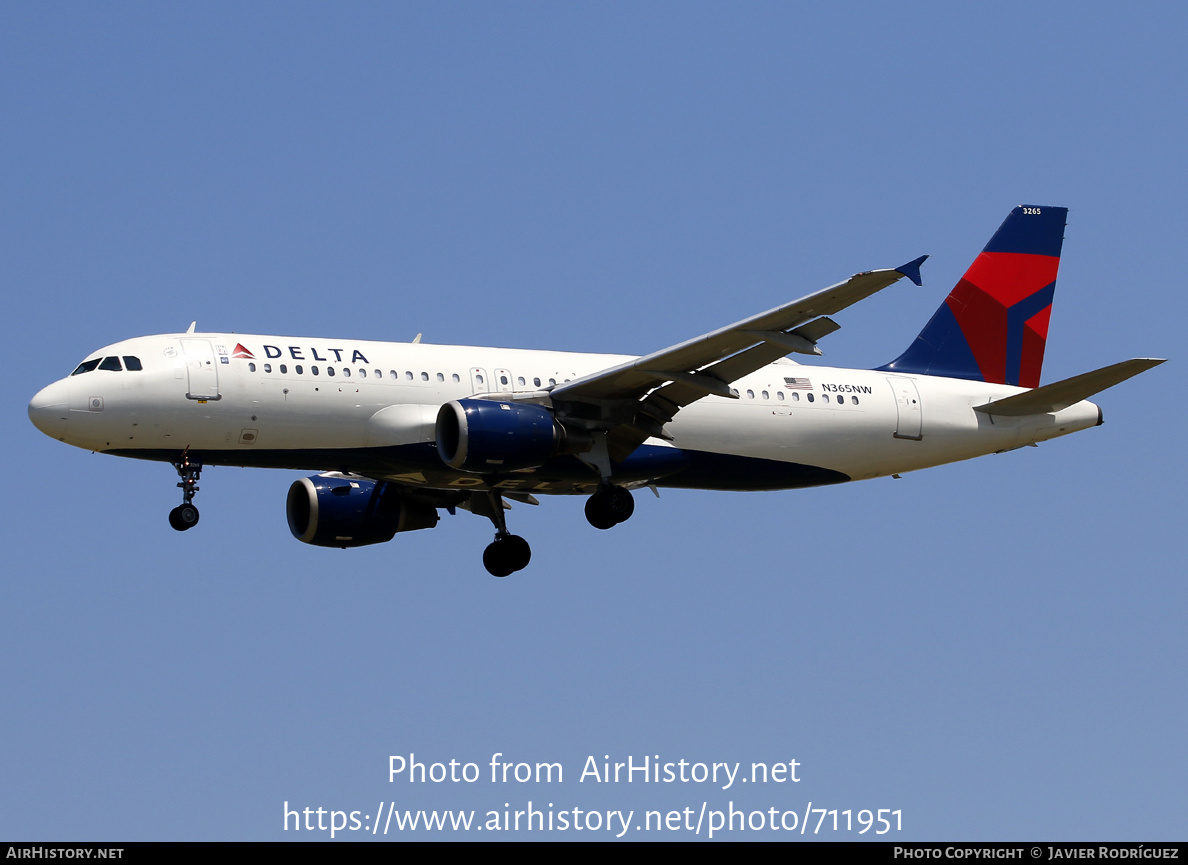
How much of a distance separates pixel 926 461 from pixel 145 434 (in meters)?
17.9

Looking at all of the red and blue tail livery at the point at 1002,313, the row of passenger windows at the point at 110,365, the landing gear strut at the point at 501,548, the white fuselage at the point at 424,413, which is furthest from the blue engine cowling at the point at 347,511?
the red and blue tail livery at the point at 1002,313

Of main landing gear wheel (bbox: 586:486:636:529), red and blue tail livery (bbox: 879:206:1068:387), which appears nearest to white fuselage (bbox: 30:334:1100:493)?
main landing gear wheel (bbox: 586:486:636:529)

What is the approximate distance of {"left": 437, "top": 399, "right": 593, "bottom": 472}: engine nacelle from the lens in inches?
1272

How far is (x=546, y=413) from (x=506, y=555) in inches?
249

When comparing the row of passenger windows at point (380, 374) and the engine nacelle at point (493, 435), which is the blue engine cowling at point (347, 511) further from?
the engine nacelle at point (493, 435)

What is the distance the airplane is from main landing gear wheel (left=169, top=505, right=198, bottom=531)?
→ 0.03m

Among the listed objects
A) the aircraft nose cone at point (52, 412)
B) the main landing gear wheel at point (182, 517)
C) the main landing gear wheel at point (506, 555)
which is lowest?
the main landing gear wheel at point (182, 517)

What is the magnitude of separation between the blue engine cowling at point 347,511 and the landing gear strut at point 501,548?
1607 millimetres

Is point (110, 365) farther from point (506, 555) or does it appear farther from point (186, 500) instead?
point (506, 555)

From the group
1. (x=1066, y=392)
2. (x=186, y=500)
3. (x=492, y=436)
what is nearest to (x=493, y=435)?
(x=492, y=436)

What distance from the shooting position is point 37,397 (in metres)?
32.3

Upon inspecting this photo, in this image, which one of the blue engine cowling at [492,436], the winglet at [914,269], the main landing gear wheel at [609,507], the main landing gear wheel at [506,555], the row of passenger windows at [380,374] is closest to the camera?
the winglet at [914,269]

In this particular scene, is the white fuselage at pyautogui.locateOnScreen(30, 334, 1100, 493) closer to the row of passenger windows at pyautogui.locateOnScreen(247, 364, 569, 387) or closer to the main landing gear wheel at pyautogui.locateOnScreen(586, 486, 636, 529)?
the row of passenger windows at pyautogui.locateOnScreen(247, 364, 569, 387)

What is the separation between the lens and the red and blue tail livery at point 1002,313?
133 feet
